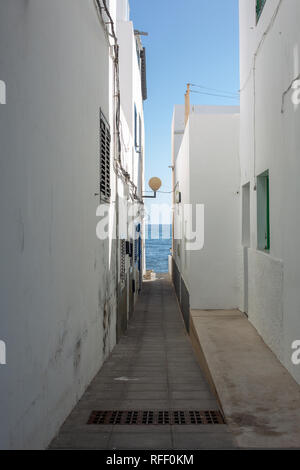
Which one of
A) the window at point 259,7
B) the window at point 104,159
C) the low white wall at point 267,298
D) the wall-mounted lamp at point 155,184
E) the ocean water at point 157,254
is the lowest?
the ocean water at point 157,254

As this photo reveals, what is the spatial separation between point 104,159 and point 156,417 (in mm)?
4031

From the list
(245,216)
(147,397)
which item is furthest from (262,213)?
(147,397)

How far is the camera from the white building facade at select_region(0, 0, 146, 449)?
8.51 feet

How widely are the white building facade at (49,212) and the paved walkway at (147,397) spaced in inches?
7.5

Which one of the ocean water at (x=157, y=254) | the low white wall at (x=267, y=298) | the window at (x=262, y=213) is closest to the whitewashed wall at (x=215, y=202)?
the low white wall at (x=267, y=298)

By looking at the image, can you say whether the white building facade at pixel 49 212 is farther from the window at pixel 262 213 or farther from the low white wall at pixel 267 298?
the window at pixel 262 213

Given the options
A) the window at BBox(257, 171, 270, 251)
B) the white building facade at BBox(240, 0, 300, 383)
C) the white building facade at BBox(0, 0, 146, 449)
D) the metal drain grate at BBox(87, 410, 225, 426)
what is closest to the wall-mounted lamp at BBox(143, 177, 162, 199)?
the white building facade at BBox(240, 0, 300, 383)

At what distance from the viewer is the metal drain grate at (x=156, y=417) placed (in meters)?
4.04

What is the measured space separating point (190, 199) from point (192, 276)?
5.67ft

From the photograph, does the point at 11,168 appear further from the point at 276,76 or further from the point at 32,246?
the point at 276,76

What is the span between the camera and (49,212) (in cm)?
348

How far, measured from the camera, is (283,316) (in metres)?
5.48

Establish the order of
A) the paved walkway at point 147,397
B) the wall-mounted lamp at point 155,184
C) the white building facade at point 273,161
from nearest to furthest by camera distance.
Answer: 1. the paved walkway at point 147,397
2. the white building facade at point 273,161
3. the wall-mounted lamp at point 155,184

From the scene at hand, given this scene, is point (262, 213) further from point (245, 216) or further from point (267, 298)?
point (245, 216)
